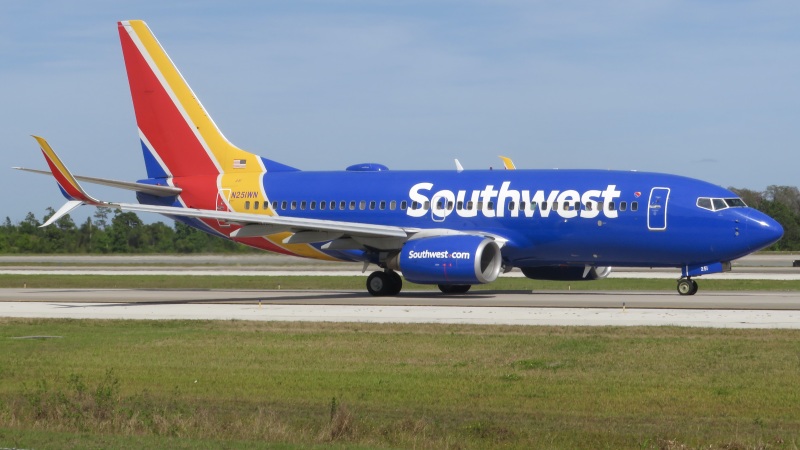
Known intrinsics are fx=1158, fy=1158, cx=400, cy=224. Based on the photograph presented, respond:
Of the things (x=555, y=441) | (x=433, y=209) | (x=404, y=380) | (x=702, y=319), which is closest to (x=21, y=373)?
(x=404, y=380)

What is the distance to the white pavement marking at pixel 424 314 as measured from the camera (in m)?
26.6

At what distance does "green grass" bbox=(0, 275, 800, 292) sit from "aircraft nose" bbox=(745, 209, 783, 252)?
267 inches

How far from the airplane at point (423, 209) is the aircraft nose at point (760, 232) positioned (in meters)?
0.04

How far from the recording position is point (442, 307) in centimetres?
3222

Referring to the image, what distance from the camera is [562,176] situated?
3753cm

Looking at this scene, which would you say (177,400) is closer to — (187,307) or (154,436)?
(154,436)

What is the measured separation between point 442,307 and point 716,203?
30.4 feet

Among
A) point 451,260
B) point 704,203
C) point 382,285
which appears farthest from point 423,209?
point 704,203

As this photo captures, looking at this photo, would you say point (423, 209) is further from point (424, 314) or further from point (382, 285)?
point (424, 314)

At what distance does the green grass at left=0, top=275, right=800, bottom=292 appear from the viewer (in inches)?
1690

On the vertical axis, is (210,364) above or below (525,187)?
below

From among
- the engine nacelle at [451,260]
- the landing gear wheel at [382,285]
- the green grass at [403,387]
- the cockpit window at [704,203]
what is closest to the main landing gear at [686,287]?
the cockpit window at [704,203]

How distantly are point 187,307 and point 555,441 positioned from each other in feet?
69.5

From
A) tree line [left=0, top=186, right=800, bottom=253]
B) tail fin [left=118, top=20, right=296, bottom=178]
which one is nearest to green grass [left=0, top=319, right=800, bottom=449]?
tail fin [left=118, top=20, right=296, bottom=178]
